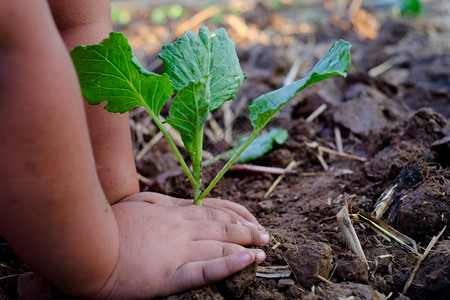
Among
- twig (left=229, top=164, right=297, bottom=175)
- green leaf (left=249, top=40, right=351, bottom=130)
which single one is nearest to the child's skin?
green leaf (left=249, top=40, right=351, bottom=130)

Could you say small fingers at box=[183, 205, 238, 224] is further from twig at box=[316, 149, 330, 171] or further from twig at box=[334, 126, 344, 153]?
twig at box=[334, 126, 344, 153]

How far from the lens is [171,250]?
1190 millimetres

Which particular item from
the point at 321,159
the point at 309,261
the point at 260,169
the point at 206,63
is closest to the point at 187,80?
the point at 206,63

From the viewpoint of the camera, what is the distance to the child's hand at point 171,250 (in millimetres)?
1141

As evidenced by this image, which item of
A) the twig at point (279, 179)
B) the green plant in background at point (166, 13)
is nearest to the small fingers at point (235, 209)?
the twig at point (279, 179)

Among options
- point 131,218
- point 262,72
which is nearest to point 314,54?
point 262,72

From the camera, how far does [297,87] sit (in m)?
1.28

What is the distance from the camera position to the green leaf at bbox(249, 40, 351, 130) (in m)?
1.24

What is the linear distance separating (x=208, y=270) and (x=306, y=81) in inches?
19.8

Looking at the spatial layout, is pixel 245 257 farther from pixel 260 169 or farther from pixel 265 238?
pixel 260 169

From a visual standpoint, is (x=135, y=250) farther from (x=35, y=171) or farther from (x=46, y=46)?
(x=46, y=46)

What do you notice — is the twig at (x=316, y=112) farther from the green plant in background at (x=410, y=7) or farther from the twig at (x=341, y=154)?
the green plant in background at (x=410, y=7)

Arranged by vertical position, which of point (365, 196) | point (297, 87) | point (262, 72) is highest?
point (297, 87)

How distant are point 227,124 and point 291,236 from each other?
129 centimetres
